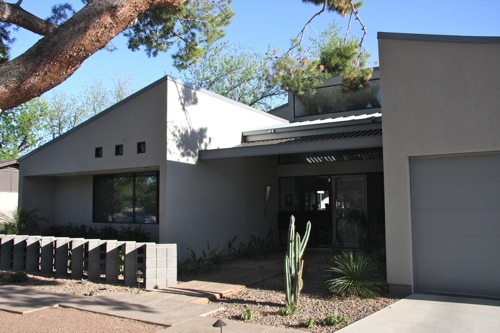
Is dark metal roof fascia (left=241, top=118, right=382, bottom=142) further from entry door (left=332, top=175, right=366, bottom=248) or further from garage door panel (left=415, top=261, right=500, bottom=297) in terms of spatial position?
garage door panel (left=415, top=261, right=500, bottom=297)

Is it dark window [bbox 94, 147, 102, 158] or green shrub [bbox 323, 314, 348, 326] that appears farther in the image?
dark window [bbox 94, 147, 102, 158]

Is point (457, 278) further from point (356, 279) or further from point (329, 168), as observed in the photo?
point (329, 168)

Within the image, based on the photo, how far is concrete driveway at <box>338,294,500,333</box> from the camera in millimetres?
5965

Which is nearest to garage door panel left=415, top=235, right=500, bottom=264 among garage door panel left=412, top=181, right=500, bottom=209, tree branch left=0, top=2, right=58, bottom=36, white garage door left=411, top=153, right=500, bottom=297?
white garage door left=411, top=153, right=500, bottom=297

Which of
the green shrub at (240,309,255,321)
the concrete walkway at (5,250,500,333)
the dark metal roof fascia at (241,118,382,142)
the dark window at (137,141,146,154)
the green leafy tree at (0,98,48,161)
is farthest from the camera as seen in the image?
the green leafy tree at (0,98,48,161)

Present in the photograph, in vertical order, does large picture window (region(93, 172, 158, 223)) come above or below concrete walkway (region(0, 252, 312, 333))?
above

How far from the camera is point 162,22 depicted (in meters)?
11.8

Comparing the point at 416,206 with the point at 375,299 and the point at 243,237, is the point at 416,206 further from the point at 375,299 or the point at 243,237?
the point at 243,237

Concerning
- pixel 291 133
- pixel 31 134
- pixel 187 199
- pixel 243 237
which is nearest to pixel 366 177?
pixel 291 133

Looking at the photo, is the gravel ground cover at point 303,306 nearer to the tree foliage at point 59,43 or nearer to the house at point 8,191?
the tree foliage at point 59,43

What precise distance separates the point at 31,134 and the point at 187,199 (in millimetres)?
32095

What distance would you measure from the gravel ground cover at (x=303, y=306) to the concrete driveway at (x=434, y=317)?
0.28m

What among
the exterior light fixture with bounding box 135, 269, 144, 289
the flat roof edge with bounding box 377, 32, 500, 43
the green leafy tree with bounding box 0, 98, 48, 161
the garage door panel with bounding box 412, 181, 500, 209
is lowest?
the exterior light fixture with bounding box 135, 269, 144, 289

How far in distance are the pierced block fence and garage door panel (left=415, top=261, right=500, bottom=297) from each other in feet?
16.2
